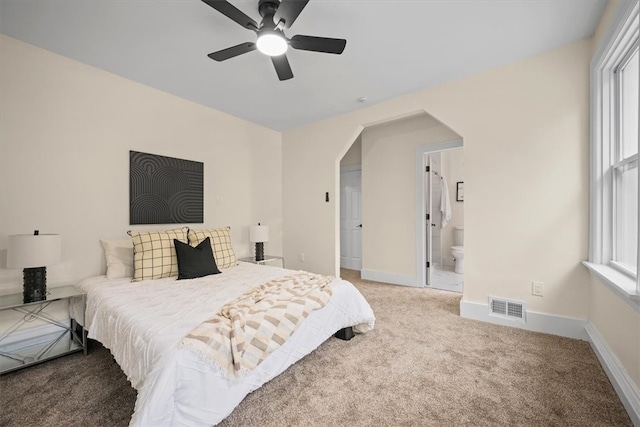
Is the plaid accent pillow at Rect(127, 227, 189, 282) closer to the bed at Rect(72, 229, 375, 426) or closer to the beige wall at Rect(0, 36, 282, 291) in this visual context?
the bed at Rect(72, 229, 375, 426)

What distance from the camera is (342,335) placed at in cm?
234

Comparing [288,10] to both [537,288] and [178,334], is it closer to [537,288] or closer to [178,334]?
[178,334]

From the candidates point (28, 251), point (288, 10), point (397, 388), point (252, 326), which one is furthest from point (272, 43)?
point (397, 388)

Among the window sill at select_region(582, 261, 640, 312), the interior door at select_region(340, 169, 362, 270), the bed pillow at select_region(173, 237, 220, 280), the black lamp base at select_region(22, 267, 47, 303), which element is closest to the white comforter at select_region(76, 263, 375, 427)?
the bed pillow at select_region(173, 237, 220, 280)

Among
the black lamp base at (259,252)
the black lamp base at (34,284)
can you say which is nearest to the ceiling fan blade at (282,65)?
the black lamp base at (259,252)

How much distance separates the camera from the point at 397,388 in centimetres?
168

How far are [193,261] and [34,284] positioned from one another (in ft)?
3.59

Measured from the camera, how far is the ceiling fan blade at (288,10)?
1.53 meters

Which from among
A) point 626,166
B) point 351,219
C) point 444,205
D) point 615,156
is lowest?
point 351,219

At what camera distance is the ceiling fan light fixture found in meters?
1.76

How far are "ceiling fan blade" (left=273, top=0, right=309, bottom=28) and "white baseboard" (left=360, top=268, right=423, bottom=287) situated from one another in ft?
11.9

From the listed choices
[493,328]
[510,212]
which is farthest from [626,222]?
[493,328]

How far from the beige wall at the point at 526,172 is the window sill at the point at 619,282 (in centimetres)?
30

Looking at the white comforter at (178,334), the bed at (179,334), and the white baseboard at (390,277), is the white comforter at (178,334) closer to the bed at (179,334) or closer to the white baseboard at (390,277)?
the bed at (179,334)
